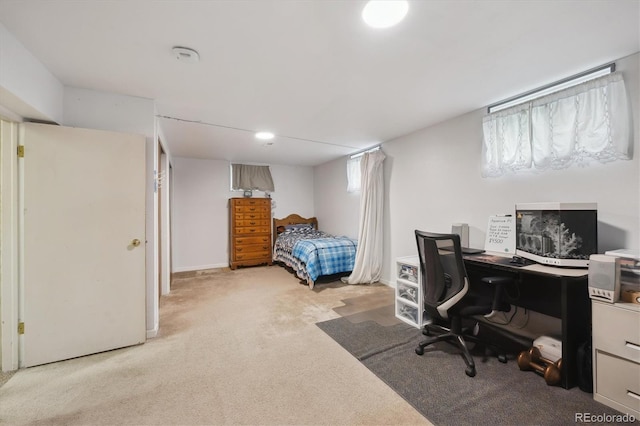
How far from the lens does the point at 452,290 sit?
2035 millimetres

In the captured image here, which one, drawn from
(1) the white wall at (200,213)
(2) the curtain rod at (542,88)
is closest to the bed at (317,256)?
(1) the white wall at (200,213)

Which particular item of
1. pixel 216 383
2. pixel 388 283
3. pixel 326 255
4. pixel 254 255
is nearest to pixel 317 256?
pixel 326 255

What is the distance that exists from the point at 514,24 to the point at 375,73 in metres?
0.91

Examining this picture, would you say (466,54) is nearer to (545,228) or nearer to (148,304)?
(545,228)

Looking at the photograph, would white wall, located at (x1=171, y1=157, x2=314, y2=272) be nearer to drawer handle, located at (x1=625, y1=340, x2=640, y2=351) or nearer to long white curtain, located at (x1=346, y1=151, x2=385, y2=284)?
long white curtain, located at (x1=346, y1=151, x2=385, y2=284)

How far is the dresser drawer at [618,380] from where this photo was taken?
1.48m

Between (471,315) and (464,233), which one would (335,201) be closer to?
(464,233)

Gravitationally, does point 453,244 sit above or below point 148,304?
above

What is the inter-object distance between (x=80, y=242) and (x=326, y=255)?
9.70 feet

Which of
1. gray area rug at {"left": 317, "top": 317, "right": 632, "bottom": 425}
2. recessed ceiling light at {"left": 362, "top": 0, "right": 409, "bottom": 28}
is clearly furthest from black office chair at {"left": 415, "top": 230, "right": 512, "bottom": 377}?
recessed ceiling light at {"left": 362, "top": 0, "right": 409, "bottom": 28}

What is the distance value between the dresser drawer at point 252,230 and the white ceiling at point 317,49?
2.89 meters

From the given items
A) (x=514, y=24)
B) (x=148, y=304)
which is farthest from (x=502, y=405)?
(x=148, y=304)

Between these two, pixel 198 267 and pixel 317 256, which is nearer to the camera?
pixel 317 256

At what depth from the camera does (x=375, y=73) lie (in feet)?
6.93
